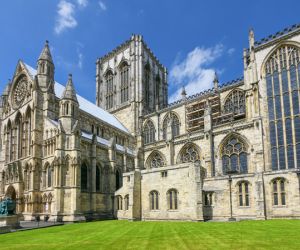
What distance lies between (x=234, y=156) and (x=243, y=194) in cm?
839

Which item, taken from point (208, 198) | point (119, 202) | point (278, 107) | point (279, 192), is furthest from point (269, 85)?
point (119, 202)

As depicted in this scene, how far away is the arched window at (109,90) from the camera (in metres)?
69.6

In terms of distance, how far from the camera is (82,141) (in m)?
40.5

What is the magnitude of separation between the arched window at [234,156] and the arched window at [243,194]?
233 inches

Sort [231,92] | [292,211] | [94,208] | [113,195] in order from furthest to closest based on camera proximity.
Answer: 1. [231,92]
2. [113,195]
3. [94,208]
4. [292,211]

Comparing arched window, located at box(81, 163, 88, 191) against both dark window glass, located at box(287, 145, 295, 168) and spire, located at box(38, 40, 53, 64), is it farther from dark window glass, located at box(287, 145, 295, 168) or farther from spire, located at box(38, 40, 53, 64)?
dark window glass, located at box(287, 145, 295, 168)

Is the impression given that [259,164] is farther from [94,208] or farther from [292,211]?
[94,208]

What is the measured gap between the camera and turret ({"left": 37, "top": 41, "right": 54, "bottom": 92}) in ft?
142

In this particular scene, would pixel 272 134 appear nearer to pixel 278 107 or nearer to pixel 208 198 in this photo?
pixel 278 107

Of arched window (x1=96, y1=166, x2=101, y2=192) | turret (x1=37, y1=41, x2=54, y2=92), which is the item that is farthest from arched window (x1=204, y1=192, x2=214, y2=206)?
turret (x1=37, y1=41, x2=54, y2=92)

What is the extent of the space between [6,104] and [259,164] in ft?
134

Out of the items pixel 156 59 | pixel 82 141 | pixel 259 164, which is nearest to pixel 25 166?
pixel 82 141

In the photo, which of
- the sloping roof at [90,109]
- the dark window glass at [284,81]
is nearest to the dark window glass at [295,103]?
the dark window glass at [284,81]

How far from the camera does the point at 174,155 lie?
47844 mm
